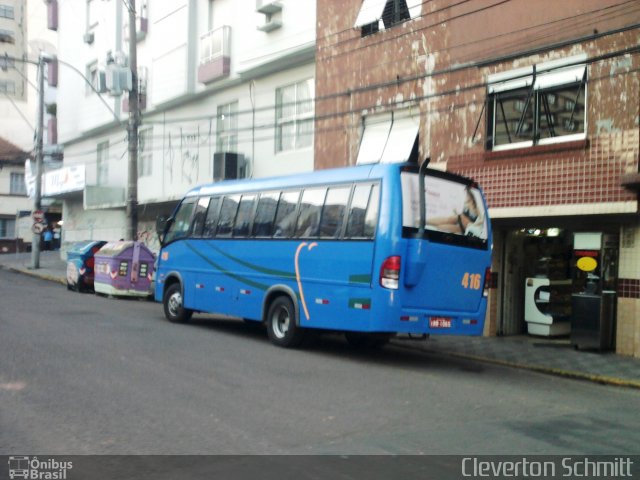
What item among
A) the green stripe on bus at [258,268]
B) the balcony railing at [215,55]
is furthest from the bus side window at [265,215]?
the balcony railing at [215,55]

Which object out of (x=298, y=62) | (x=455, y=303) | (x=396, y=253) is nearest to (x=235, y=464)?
(x=396, y=253)

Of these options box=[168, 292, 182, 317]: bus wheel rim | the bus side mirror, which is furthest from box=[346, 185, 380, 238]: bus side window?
the bus side mirror

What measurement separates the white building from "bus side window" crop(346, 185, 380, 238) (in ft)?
28.3

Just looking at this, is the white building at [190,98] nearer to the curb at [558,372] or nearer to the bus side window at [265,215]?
the bus side window at [265,215]

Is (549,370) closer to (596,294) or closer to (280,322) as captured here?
(596,294)

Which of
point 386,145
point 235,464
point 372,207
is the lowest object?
point 235,464

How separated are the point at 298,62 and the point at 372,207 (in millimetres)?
10536

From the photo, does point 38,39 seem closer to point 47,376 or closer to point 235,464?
point 47,376

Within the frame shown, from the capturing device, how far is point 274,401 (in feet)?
24.8

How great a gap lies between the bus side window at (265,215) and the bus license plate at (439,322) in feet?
11.2

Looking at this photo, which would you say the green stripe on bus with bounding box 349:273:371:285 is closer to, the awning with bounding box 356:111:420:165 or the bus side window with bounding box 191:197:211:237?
the bus side window with bounding box 191:197:211:237

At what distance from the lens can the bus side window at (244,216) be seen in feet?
42.2

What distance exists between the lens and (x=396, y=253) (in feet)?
32.5

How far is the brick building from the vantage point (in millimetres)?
11977
